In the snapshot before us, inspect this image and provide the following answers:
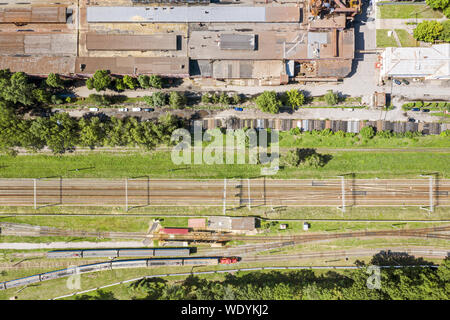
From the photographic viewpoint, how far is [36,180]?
55.8 m

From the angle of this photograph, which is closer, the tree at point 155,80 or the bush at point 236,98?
the tree at point 155,80

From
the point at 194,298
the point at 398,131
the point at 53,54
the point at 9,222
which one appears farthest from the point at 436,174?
the point at 9,222

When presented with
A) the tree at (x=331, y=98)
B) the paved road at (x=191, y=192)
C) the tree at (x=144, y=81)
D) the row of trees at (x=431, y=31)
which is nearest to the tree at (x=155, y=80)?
the tree at (x=144, y=81)

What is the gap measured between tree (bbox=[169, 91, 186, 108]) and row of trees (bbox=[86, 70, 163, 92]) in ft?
11.1

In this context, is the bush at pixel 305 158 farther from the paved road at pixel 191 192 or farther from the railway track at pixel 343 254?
the railway track at pixel 343 254

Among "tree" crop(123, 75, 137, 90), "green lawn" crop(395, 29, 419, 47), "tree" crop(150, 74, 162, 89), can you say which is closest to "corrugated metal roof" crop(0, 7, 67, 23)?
"tree" crop(123, 75, 137, 90)

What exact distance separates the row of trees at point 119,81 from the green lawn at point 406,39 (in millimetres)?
47383

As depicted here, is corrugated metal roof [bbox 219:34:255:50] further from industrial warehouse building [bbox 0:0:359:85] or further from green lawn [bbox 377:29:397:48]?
green lawn [bbox 377:29:397:48]

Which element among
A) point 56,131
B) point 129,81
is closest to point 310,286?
point 129,81

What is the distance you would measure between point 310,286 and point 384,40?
162 feet

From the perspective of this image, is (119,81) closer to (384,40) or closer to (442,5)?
(384,40)

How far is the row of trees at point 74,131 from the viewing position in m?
51.2

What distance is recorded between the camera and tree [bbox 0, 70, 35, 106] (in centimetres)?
5059

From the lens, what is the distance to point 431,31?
174ft
